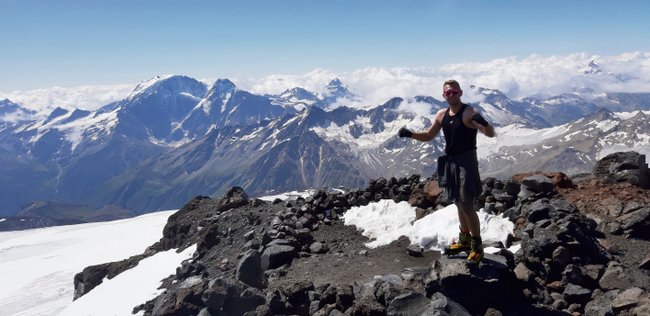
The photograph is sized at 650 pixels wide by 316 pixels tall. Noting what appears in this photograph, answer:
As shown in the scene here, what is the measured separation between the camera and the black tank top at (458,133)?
450 inches

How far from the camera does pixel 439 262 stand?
12211 mm

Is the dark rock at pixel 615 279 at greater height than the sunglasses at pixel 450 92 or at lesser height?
lesser

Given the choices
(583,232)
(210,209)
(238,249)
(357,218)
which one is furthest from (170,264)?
(583,232)

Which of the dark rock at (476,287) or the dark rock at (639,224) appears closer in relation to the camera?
the dark rock at (476,287)

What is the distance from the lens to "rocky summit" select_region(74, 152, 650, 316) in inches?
449

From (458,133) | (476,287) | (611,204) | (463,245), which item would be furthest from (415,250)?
(611,204)

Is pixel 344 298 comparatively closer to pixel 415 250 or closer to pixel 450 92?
pixel 415 250

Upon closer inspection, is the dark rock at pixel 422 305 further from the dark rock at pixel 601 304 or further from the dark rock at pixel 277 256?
the dark rock at pixel 277 256

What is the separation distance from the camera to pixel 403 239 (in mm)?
18719

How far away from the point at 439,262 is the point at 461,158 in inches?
108

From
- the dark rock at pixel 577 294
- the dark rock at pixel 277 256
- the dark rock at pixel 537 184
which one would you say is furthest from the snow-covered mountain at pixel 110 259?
the dark rock at pixel 577 294

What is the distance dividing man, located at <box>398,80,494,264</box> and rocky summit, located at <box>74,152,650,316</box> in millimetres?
1058

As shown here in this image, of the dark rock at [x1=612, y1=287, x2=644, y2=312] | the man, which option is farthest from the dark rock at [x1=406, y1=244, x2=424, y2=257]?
the dark rock at [x1=612, y1=287, x2=644, y2=312]

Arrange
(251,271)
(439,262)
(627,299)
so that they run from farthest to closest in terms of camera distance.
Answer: (251,271), (439,262), (627,299)
